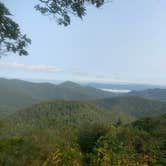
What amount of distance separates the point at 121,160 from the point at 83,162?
80 cm

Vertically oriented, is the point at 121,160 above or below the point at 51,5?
below

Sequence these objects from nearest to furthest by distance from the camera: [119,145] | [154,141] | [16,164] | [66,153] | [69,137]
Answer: [16,164] → [66,153] → [119,145] → [154,141] → [69,137]

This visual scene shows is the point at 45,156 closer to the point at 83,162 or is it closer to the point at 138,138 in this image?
the point at 83,162

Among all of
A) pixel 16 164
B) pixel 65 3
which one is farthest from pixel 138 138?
pixel 65 3

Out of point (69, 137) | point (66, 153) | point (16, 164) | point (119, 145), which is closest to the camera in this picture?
point (16, 164)

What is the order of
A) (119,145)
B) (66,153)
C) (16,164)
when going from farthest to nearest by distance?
1. (119,145)
2. (66,153)
3. (16,164)

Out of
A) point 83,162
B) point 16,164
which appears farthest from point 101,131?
point 16,164

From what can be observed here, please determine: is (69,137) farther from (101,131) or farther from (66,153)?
(66,153)

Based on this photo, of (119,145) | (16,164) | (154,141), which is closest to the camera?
(16,164)

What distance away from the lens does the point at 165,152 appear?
7430 millimetres

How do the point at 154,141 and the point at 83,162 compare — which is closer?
the point at 83,162

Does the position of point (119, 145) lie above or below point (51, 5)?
below

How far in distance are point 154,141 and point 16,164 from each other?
314 centimetres

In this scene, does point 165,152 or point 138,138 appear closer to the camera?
point 165,152
